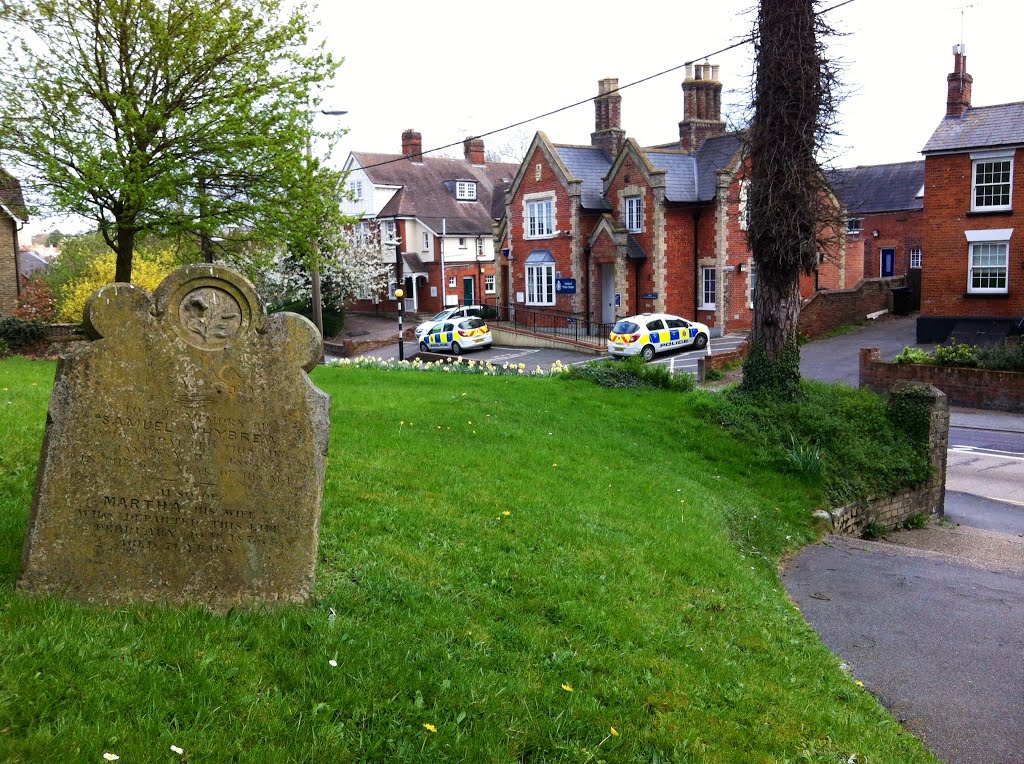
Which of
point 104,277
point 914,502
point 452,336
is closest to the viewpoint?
point 914,502

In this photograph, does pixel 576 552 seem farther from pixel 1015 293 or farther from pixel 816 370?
pixel 1015 293

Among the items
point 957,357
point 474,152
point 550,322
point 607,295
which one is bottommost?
point 957,357

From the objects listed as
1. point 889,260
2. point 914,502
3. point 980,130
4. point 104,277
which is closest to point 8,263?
point 104,277

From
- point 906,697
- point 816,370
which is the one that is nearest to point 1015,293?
point 816,370

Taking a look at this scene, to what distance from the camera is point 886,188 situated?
56469 mm

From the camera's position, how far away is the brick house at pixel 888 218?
54.3 metres

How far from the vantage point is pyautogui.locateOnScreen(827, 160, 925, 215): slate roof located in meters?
54.7

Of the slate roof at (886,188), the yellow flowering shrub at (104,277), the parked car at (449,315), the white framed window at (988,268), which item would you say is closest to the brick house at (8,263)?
the yellow flowering shrub at (104,277)

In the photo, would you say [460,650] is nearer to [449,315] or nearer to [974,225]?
[974,225]

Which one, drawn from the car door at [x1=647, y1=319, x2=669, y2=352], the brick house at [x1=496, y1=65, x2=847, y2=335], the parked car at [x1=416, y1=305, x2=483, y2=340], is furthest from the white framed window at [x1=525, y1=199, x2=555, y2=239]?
the car door at [x1=647, y1=319, x2=669, y2=352]

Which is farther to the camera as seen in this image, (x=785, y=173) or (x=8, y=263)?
(x=8, y=263)

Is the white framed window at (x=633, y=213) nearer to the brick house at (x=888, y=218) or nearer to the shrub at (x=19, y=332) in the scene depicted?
the brick house at (x=888, y=218)

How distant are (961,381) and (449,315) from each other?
2449cm

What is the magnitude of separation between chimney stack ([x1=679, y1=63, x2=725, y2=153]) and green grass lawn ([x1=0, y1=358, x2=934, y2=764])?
37.4 m
